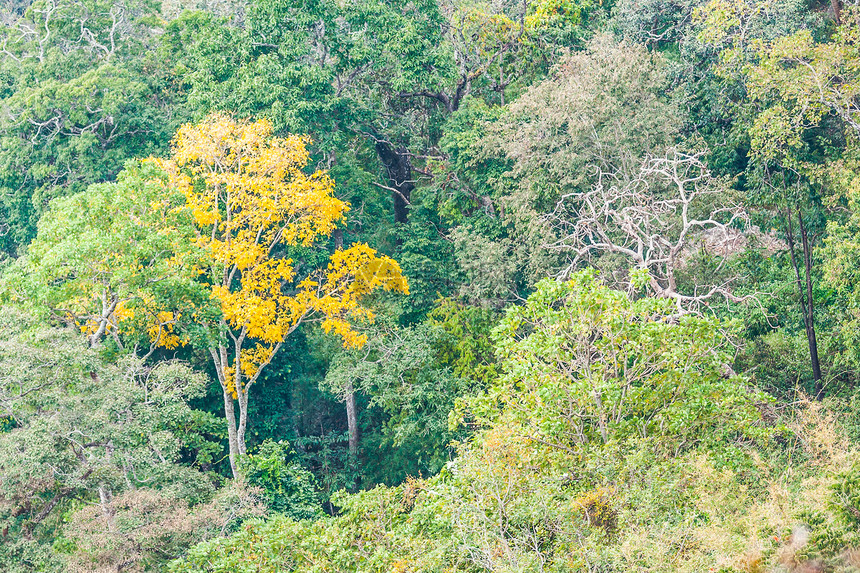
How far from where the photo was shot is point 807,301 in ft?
64.0

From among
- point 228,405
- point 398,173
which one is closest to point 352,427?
point 228,405

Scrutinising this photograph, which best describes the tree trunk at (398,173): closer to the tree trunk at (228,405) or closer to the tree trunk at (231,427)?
the tree trunk at (228,405)

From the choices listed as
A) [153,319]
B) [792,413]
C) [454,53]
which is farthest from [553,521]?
[454,53]

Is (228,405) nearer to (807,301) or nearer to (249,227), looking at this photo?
(249,227)

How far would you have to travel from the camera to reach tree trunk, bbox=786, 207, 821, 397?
18422 mm

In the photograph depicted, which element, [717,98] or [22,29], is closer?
[717,98]

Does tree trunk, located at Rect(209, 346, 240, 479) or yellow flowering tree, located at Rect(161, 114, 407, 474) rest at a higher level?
yellow flowering tree, located at Rect(161, 114, 407, 474)

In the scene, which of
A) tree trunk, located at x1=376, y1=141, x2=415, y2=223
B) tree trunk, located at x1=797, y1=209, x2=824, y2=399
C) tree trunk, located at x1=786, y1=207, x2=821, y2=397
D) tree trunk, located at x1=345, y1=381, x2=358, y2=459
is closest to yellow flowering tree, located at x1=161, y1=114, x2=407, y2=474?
tree trunk, located at x1=345, y1=381, x2=358, y2=459

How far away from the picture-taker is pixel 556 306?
21.3 metres

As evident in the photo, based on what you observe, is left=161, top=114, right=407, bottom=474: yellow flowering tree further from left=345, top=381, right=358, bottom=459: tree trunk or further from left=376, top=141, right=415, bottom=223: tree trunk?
left=376, top=141, right=415, bottom=223: tree trunk

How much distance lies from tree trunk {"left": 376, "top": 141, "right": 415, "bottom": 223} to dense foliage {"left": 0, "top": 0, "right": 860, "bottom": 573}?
85 mm

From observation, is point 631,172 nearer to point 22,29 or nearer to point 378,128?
point 378,128

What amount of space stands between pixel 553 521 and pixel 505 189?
11776 mm

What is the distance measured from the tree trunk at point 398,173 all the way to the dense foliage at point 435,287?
0.08m
